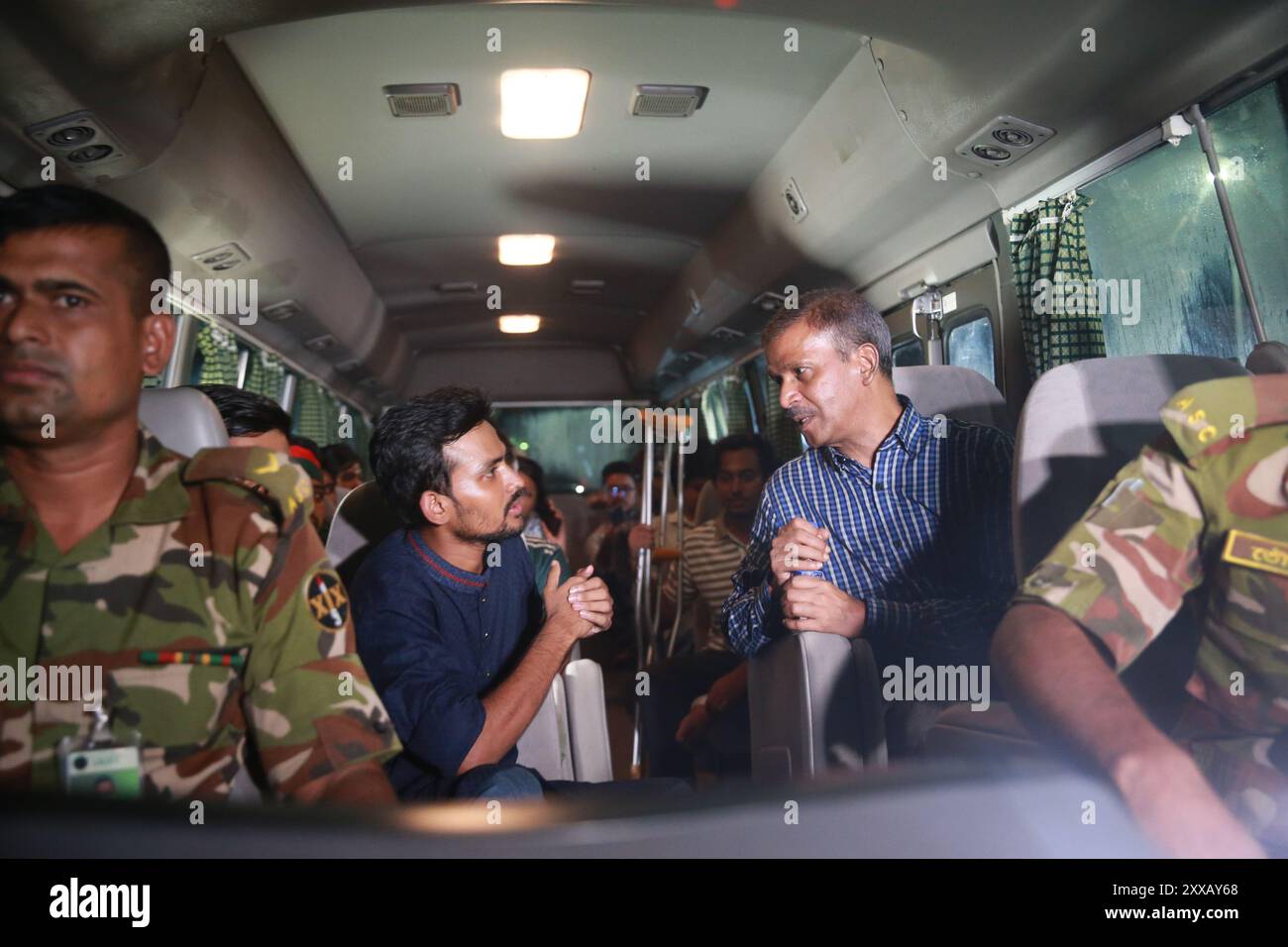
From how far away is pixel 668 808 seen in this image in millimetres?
820

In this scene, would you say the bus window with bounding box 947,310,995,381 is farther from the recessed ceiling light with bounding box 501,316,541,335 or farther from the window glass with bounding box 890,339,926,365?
the recessed ceiling light with bounding box 501,316,541,335

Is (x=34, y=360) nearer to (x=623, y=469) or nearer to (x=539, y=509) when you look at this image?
(x=539, y=509)

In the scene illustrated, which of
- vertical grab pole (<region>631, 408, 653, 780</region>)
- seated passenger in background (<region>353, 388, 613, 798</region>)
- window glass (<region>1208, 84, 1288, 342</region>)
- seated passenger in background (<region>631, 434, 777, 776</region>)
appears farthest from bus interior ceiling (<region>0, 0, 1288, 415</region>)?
seated passenger in background (<region>631, 434, 777, 776</region>)

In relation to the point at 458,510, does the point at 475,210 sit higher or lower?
higher

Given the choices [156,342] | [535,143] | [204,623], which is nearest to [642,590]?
[535,143]

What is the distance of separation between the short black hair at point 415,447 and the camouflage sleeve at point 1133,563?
3.61ft

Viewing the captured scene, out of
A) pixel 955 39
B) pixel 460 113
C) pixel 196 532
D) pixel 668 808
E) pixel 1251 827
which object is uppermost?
pixel 955 39

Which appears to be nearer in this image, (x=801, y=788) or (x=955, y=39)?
(x=801, y=788)

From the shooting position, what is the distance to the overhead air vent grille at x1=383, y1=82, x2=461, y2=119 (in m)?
2.18

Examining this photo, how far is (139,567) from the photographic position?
1156mm

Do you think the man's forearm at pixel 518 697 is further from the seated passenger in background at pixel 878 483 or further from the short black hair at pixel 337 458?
the short black hair at pixel 337 458
